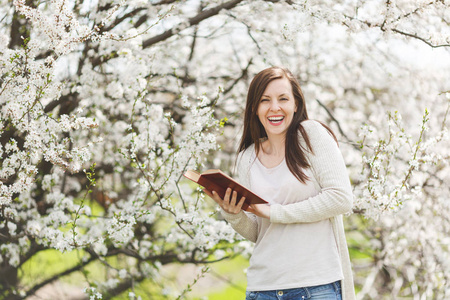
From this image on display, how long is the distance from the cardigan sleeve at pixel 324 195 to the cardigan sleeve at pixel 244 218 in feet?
0.63

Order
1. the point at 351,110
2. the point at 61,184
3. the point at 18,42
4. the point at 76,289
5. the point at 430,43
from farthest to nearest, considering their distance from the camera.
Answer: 1. the point at 351,110
2. the point at 76,289
3. the point at 61,184
4. the point at 18,42
5. the point at 430,43

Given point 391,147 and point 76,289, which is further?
point 76,289

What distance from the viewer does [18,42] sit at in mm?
3693

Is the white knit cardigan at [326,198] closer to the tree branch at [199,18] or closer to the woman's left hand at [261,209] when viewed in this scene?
the woman's left hand at [261,209]

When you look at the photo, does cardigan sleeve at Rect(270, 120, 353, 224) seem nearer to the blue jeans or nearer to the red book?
the red book

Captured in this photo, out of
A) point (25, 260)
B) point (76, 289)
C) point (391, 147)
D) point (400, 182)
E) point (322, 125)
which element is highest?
point (322, 125)

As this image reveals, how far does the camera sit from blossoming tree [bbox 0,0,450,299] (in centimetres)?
281

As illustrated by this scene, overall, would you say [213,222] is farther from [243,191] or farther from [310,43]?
[310,43]

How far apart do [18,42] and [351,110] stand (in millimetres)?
4512

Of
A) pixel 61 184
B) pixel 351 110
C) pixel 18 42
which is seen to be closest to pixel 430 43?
pixel 18 42

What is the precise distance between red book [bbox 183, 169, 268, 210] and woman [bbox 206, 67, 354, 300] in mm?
29

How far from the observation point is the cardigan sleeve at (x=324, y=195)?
1.83 m

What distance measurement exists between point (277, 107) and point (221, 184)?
15.5 inches

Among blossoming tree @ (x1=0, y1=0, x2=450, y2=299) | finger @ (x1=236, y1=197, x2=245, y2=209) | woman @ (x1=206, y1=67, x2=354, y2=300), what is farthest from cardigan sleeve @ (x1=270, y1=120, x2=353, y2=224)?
blossoming tree @ (x1=0, y1=0, x2=450, y2=299)
